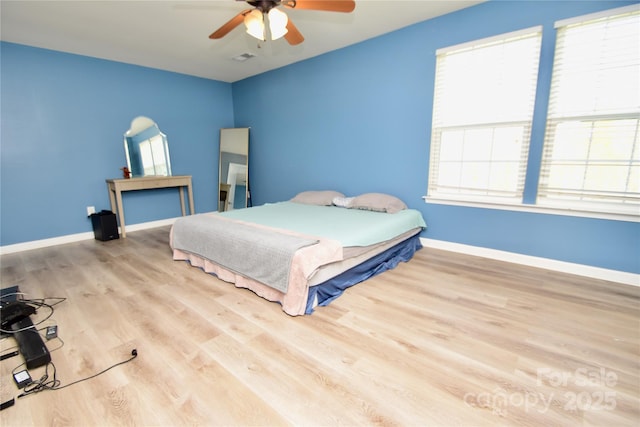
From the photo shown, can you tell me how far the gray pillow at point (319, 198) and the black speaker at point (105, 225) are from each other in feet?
8.30

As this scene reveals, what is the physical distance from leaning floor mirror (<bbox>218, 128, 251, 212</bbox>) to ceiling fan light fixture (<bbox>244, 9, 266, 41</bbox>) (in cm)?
305

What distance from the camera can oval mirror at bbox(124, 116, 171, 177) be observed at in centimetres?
434

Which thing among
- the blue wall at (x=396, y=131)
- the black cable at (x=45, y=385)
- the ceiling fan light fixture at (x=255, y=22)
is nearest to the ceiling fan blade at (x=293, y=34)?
the ceiling fan light fixture at (x=255, y=22)

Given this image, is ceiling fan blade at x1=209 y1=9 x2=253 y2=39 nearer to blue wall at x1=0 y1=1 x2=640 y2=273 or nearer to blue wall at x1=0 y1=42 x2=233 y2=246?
blue wall at x1=0 y1=1 x2=640 y2=273

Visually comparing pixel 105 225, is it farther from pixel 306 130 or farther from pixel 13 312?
pixel 306 130

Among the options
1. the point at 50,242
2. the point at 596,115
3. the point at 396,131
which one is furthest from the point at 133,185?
the point at 596,115

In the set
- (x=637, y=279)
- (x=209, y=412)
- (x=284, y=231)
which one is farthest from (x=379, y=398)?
(x=637, y=279)

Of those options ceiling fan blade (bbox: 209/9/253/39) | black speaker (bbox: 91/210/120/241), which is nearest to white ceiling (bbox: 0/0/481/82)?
ceiling fan blade (bbox: 209/9/253/39)

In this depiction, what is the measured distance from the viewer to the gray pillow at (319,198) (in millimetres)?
3822

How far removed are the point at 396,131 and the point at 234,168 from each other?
10.2 feet

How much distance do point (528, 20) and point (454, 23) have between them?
65 centimetres

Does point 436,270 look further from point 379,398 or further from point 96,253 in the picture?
point 96,253

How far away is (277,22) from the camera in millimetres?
2068

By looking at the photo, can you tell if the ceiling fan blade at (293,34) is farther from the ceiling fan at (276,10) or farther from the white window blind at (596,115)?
the white window blind at (596,115)
